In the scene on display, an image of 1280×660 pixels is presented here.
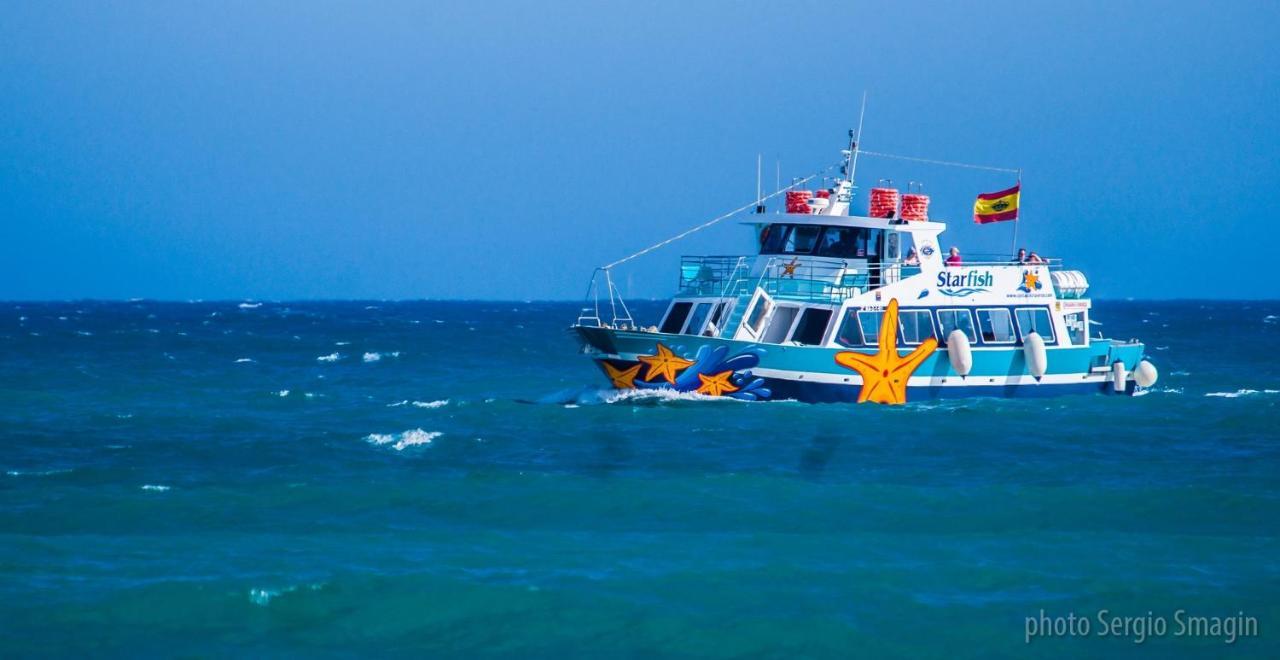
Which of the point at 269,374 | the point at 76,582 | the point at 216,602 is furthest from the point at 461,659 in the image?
the point at 269,374

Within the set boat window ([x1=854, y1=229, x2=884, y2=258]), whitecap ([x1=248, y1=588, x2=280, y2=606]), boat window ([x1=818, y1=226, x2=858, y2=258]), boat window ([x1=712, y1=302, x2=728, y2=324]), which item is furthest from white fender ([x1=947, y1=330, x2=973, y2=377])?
whitecap ([x1=248, y1=588, x2=280, y2=606])

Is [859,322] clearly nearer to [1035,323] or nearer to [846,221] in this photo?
[846,221]

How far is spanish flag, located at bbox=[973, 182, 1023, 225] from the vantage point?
3206cm

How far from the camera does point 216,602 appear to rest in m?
13.9

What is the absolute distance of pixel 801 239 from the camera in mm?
31797

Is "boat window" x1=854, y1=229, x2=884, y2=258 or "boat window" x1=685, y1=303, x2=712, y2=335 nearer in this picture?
"boat window" x1=685, y1=303, x2=712, y2=335

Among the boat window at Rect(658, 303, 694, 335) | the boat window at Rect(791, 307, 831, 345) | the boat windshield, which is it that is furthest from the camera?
the boat windshield

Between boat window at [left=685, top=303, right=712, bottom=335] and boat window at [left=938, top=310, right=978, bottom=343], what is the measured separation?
5.14 metres

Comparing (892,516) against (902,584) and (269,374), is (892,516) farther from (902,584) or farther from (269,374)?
(269,374)

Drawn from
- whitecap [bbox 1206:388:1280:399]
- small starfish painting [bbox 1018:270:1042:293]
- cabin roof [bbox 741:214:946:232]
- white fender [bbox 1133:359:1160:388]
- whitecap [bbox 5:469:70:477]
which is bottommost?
whitecap [bbox 5:469:70:477]

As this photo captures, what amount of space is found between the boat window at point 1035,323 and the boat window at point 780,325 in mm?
5663

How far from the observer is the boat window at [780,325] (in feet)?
96.3

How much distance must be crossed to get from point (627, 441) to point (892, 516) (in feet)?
24.5

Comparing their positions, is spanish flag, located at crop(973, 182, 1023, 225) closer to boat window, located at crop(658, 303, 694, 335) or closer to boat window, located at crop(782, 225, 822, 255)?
boat window, located at crop(782, 225, 822, 255)
